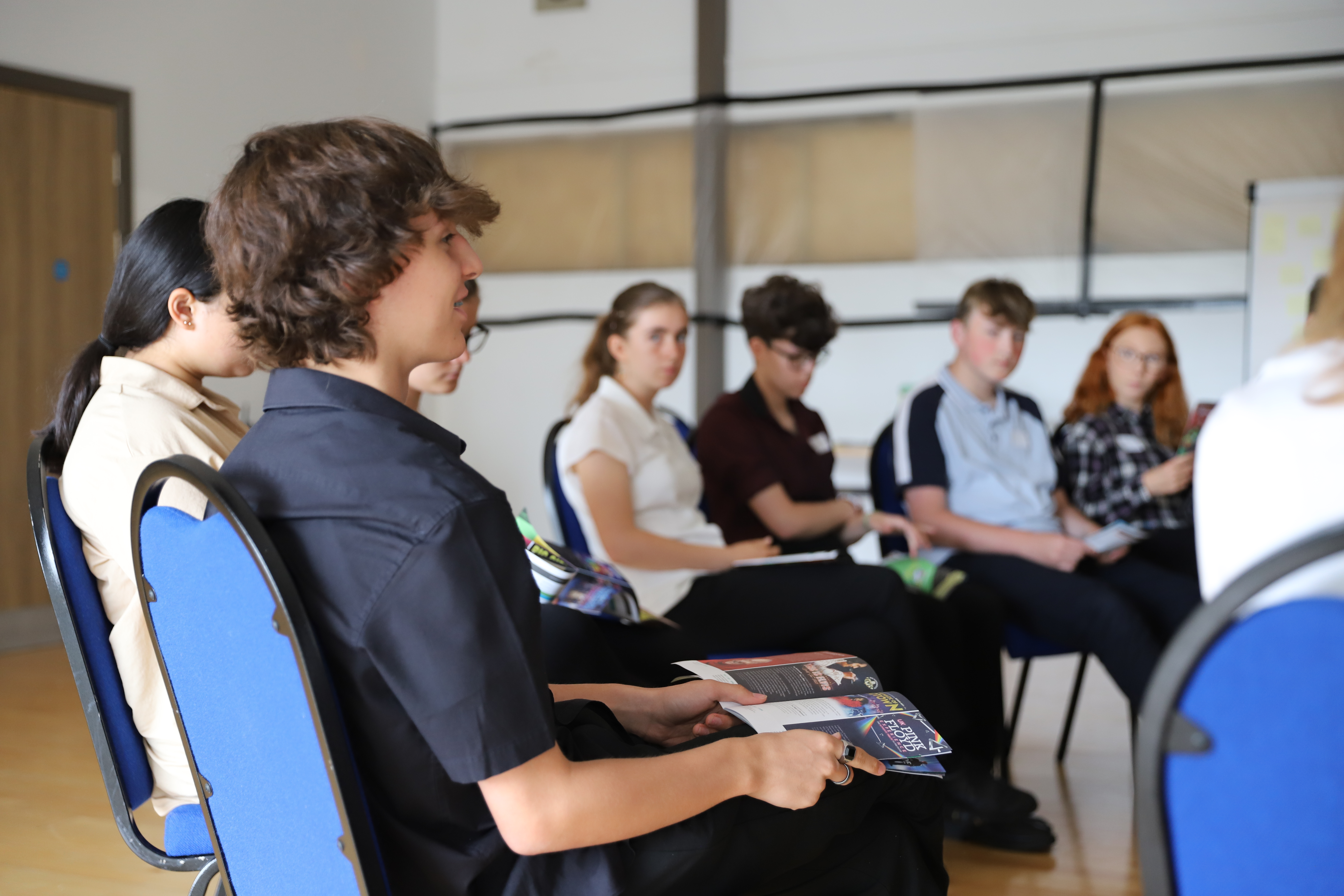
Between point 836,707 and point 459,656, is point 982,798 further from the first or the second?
point 459,656

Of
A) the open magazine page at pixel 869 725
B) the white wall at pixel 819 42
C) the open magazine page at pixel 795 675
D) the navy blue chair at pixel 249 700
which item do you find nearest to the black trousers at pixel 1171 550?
the open magazine page at pixel 795 675

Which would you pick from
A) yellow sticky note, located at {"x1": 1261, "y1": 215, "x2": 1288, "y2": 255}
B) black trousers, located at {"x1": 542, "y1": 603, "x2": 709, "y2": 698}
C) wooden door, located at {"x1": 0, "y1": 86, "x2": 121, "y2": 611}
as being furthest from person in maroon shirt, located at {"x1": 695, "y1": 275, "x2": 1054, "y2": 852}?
yellow sticky note, located at {"x1": 1261, "y1": 215, "x2": 1288, "y2": 255}

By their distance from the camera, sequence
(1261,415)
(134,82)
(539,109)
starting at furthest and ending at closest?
(539,109)
(134,82)
(1261,415)

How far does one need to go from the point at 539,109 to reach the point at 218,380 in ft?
8.73

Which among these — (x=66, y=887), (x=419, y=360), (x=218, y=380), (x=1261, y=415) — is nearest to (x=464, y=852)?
Result: (x=419, y=360)

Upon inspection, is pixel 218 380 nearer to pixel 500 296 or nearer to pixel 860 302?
pixel 500 296

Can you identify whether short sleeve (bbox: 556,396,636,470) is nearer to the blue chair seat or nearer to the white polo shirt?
the white polo shirt

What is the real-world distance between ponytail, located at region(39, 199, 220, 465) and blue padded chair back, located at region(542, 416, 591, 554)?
3.46ft

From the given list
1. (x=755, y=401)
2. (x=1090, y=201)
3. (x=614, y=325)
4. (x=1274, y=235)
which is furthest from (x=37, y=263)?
(x=1274, y=235)

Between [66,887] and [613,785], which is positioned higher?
[613,785]

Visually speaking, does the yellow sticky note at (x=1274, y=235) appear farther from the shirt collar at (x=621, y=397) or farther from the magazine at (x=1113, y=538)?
the shirt collar at (x=621, y=397)

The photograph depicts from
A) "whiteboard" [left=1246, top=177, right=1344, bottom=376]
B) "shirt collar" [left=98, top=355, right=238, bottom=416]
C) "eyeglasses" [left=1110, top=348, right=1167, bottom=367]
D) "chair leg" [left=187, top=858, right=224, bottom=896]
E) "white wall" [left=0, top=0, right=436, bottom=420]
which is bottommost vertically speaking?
"chair leg" [left=187, top=858, right=224, bottom=896]

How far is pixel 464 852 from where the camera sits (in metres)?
0.93

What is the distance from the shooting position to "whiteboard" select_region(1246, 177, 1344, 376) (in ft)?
16.5
